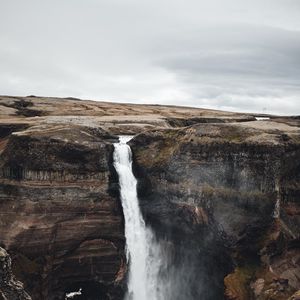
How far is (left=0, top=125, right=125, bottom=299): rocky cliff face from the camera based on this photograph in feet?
150

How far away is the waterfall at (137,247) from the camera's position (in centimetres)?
4806

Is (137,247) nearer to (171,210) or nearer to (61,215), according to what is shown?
(171,210)

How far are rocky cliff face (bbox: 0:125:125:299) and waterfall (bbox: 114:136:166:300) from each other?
872 mm

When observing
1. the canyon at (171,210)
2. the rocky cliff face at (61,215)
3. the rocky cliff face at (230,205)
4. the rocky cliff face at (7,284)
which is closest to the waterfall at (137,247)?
the canyon at (171,210)

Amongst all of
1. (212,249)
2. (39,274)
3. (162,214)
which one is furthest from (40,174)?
(212,249)

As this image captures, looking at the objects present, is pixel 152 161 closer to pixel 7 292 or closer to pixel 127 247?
pixel 127 247

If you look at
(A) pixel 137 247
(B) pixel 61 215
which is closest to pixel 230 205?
(A) pixel 137 247

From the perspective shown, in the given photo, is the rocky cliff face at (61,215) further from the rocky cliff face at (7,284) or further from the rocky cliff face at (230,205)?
the rocky cliff face at (7,284)

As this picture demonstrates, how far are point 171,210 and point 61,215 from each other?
10.8 meters

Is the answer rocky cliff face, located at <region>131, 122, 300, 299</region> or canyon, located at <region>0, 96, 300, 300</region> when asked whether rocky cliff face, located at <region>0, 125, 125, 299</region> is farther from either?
rocky cliff face, located at <region>131, 122, 300, 299</region>

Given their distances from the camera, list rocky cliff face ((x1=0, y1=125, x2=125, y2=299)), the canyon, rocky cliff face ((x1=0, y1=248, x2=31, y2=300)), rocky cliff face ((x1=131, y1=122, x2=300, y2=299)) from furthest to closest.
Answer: rocky cliff face ((x1=0, y1=125, x2=125, y2=299)), the canyon, rocky cliff face ((x1=131, y1=122, x2=300, y2=299)), rocky cliff face ((x1=0, y1=248, x2=31, y2=300))

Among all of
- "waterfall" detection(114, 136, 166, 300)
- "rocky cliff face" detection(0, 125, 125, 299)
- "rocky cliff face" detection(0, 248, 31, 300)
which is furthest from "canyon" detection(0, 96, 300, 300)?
"rocky cliff face" detection(0, 248, 31, 300)

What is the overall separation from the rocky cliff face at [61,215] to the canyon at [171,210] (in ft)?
0.32

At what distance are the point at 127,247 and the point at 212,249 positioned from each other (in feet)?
27.6
